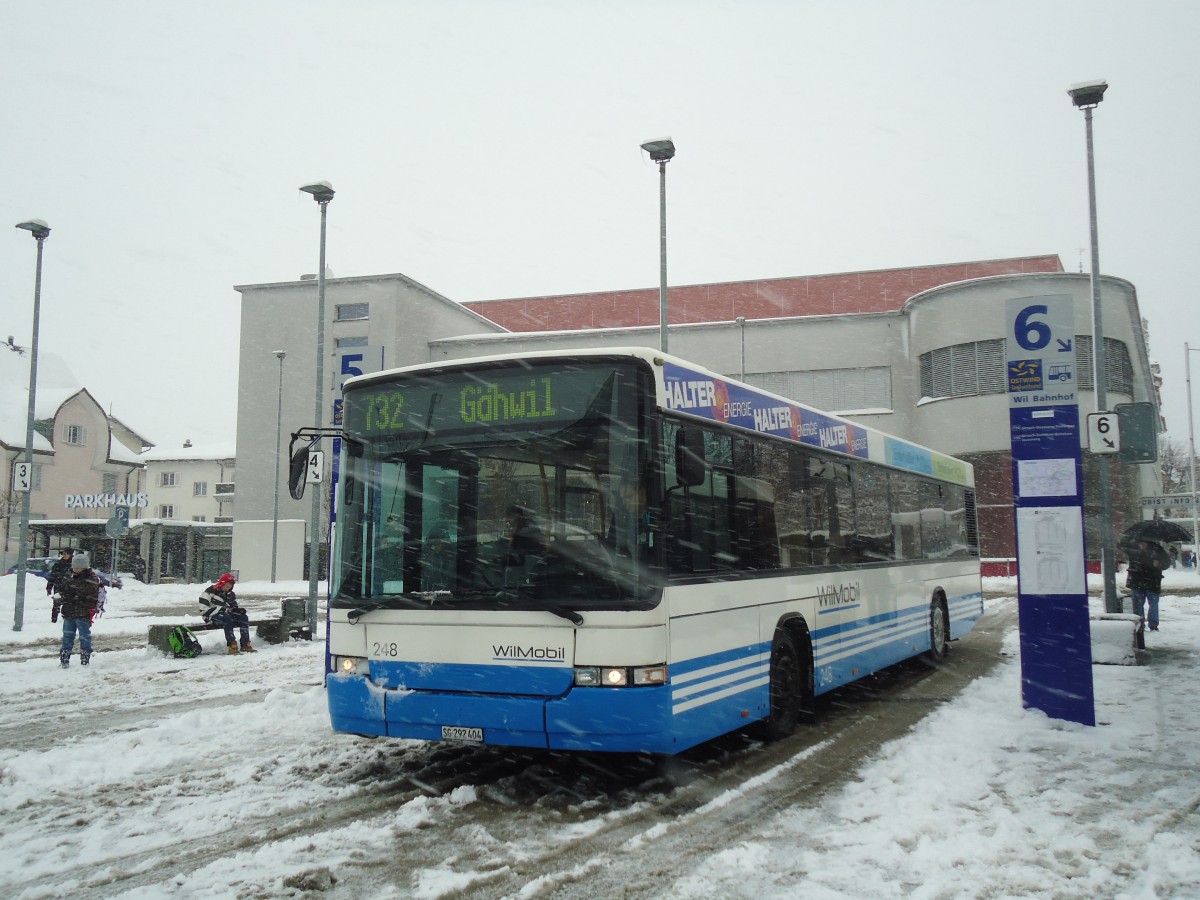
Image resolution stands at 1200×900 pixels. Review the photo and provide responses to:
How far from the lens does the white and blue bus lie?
6.38m

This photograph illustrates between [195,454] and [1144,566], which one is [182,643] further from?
[195,454]

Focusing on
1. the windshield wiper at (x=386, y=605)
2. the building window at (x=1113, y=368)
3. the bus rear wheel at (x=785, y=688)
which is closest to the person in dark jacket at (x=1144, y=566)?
the bus rear wheel at (x=785, y=688)

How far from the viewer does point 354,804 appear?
6.54 m

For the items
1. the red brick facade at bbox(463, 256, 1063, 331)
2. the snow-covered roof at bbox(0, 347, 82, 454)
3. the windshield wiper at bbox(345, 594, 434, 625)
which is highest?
the red brick facade at bbox(463, 256, 1063, 331)

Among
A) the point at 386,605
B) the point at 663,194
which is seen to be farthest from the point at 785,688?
the point at 663,194

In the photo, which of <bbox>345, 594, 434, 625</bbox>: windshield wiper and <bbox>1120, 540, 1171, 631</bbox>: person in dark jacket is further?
<bbox>1120, 540, 1171, 631</bbox>: person in dark jacket

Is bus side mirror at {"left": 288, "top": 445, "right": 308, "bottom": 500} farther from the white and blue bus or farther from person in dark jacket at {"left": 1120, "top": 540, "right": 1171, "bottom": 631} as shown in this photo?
person in dark jacket at {"left": 1120, "top": 540, "right": 1171, "bottom": 631}

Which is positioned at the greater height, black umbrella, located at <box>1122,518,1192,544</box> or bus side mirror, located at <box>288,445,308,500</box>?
bus side mirror, located at <box>288,445,308,500</box>

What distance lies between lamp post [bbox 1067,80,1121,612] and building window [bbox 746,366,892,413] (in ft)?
76.2

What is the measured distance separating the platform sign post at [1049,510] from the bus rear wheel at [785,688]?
2085 mm

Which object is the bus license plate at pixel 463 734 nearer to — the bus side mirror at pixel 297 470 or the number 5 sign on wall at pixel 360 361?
the bus side mirror at pixel 297 470

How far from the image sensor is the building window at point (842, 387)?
4072 centimetres

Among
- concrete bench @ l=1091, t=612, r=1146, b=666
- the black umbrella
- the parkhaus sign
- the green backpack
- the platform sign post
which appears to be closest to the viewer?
the platform sign post

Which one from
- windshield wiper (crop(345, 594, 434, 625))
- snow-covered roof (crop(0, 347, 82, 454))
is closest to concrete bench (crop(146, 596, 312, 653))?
windshield wiper (crop(345, 594, 434, 625))
